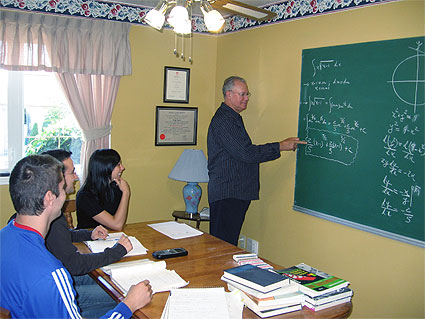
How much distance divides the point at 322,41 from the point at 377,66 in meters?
0.60

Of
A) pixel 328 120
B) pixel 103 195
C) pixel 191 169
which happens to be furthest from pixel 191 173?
pixel 328 120

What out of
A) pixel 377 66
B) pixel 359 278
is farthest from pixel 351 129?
pixel 359 278

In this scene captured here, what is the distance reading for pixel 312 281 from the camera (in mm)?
1866

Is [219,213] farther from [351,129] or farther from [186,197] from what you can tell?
[351,129]

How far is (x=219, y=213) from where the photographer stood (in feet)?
11.4

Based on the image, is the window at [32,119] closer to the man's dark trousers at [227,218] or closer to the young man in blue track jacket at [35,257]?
the man's dark trousers at [227,218]

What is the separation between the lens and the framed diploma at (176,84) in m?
4.32

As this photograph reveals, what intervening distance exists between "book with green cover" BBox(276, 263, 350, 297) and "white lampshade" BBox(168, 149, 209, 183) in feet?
6.71

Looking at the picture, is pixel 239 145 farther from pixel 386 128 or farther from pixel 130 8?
pixel 130 8

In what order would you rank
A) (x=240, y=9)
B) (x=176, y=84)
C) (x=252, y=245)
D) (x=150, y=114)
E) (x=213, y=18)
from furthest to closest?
1. (x=176, y=84)
2. (x=150, y=114)
3. (x=252, y=245)
4. (x=240, y=9)
5. (x=213, y=18)

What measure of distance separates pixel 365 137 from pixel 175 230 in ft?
4.89

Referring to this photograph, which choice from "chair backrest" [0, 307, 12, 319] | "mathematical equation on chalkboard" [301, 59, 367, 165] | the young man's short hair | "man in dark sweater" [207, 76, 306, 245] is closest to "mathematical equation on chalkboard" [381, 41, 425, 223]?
"mathematical equation on chalkboard" [301, 59, 367, 165]

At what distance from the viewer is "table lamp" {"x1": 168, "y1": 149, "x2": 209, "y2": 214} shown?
3995mm

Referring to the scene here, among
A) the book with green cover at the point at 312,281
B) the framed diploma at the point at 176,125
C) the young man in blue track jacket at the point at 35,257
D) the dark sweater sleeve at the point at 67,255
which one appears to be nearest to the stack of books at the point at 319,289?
the book with green cover at the point at 312,281
